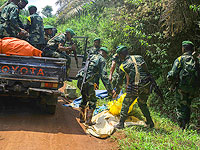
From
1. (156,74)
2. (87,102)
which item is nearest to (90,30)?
(156,74)

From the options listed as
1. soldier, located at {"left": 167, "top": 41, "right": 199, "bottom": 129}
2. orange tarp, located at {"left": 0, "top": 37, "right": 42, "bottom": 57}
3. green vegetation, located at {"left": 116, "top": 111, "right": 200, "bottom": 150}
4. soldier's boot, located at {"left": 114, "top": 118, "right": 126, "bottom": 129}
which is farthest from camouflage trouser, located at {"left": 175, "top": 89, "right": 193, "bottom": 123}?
orange tarp, located at {"left": 0, "top": 37, "right": 42, "bottom": 57}

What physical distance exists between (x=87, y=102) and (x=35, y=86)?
1308 millimetres

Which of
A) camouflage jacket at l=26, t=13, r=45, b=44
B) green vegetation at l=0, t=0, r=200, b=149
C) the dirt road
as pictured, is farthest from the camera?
camouflage jacket at l=26, t=13, r=45, b=44

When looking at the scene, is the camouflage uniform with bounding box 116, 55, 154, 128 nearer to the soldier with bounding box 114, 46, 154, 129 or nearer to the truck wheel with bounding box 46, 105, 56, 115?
the soldier with bounding box 114, 46, 154, 129

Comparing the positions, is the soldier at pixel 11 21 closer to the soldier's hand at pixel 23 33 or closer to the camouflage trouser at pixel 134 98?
the soldier's hand at pixel 23 33

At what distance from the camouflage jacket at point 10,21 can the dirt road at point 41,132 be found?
71.5 inches

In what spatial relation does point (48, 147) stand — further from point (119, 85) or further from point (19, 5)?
point (19, 5)

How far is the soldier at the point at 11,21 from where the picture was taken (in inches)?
206

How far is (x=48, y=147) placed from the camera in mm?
3609

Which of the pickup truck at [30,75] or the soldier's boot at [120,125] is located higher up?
the pickup truck at [30,75]

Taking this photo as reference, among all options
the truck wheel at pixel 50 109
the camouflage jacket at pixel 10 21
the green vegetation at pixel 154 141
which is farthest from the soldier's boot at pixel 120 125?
the camouflage jacket at pixel 10 21

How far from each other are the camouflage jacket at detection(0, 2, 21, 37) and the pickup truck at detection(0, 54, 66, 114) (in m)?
1.15

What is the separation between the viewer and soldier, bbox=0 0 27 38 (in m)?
5.24

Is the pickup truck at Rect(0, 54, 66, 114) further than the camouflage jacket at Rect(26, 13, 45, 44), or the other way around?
the camouflage jacket at Rect(26, 13, 45, 44)
